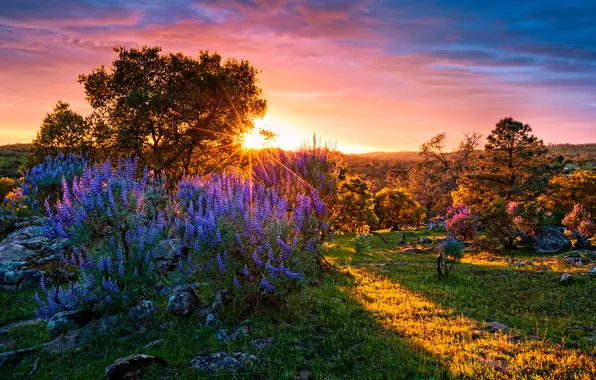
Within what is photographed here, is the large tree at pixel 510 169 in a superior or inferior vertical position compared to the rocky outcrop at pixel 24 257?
superior

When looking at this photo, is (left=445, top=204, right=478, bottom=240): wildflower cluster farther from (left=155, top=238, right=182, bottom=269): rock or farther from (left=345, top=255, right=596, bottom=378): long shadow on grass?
(left=155, top=238, right=182, bottom=269): rock

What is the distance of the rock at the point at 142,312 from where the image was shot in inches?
324

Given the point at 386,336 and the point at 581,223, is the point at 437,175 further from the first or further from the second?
the point at 386,336

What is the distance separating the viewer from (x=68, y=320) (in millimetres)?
8094

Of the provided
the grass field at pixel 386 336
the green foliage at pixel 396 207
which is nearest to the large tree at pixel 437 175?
the green foliage at pixel 396 207

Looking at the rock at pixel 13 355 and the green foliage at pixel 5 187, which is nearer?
the rock at pixel 13 355

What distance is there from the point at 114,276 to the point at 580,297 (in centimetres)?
1294

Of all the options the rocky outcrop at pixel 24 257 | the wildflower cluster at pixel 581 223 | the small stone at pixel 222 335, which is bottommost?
the rocky outcrop at pixel 24 257

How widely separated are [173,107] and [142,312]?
66.6 ft

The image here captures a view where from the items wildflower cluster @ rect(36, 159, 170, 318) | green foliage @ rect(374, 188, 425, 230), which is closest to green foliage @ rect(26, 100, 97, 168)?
wildflower cluster @ rect(36, 159, 170, 318)

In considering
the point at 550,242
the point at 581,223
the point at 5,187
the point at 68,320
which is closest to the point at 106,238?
the point at 68,320

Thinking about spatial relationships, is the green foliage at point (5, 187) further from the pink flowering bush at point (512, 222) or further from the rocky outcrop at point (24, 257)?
the pink flowering bush at point (512, 222)

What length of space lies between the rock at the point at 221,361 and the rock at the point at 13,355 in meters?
3.98

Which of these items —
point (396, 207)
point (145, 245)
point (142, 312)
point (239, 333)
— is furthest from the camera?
point (396, 207)
